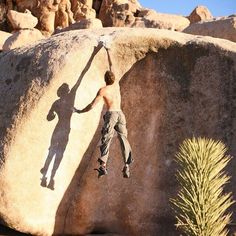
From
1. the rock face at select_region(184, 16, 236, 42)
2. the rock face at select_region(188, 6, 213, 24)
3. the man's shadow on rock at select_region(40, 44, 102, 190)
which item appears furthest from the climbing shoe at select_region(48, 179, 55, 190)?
the rock face at select_region(188, 6, 213, 24)

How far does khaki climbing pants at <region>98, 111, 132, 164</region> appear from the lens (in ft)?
23.5

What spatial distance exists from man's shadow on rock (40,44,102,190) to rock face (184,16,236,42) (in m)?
6.18

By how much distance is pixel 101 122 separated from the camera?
8062 millimetres

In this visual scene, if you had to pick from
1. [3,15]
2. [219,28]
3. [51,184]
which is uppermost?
[219,28]

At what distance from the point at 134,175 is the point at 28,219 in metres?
2.04

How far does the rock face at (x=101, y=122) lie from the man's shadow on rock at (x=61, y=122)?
0.05 ft

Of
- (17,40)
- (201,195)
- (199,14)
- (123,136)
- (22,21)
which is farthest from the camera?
(22,21)

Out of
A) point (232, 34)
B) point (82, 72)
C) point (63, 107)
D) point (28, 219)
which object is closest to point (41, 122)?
point (63, 107)

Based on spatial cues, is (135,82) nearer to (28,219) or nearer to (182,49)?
(182,49)

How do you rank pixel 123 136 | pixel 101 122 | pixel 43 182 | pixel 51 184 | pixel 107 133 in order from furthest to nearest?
1. pixel 101 122
2. pixel 51 184
3. pixel 43 182
4. pixel 123 136
5. pixel 107 133

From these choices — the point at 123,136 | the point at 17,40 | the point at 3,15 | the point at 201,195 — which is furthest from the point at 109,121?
the point at 3,15

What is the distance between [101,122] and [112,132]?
0.85 meters

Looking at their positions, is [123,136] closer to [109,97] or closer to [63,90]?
[109,97]

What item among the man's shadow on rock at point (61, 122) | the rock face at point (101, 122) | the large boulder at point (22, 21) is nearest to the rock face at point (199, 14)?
the large boulder at point (22, 21)
